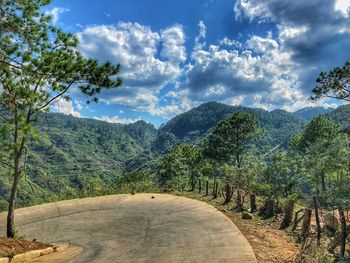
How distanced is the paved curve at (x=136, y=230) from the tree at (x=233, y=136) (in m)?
32.5

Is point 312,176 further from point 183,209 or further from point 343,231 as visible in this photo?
point 183,209

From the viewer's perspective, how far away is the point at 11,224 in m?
19.2

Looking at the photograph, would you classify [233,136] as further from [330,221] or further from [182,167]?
[330,221]

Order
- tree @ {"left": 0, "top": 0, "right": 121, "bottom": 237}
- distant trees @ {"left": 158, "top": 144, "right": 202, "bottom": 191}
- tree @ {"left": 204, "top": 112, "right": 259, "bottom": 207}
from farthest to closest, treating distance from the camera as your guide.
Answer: distant trees @ {"left": 158, "top": 144, "right": 202, "bottom": 191}, tree @ {"left": 204, "top": 112, "right": 259, "bottom": 207}, tree @ {"left": 0, "top": 0, "right": 121, "bottom": 237}

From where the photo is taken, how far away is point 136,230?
65.4 ft

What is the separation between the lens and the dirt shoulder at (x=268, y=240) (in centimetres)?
1452

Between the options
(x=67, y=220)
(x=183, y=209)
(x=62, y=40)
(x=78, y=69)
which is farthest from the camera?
(x=67, y=220)

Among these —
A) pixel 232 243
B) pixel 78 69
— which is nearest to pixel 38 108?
pixel 78 69

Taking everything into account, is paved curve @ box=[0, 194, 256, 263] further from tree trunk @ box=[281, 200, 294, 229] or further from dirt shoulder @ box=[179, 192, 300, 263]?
tree trunk @ box=[281, 200, 294, 229]

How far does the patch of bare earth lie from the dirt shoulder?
9993 mm

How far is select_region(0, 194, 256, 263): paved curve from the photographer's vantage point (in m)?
14.8

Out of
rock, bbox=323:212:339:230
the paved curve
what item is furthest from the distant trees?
rock, bbox=323:212:339:230

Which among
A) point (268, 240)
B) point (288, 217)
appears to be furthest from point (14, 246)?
point (288, 217)

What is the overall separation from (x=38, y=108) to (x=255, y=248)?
12.9 metres
